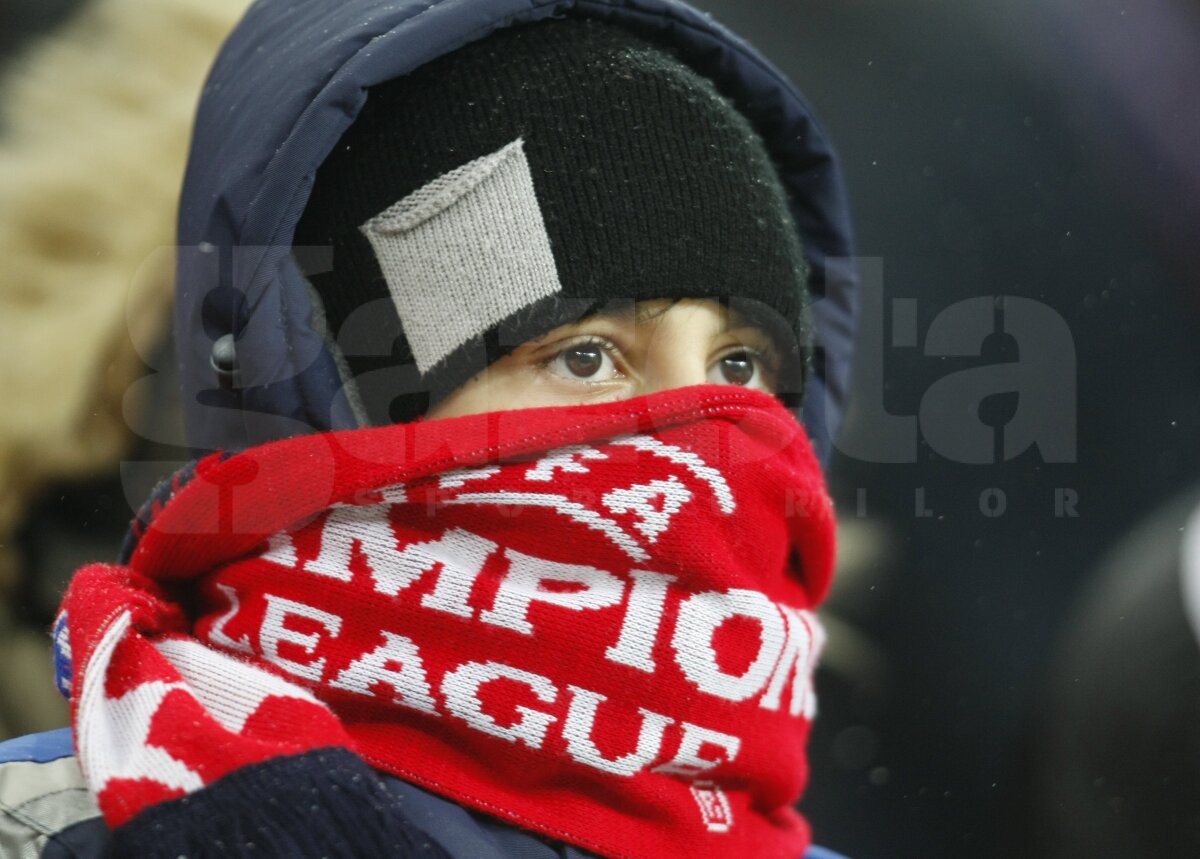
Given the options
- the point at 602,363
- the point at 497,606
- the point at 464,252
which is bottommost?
the point at 497,606

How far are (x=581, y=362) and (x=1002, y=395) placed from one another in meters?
1.09

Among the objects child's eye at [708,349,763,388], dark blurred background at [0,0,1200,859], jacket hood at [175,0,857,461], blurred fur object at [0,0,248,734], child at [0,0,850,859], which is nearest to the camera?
child at [0,0,850,859]

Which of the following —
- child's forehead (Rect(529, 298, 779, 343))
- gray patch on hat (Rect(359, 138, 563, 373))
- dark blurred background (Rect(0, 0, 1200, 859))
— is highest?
gray patch on hat (Rect(359, 138, 563, 373))

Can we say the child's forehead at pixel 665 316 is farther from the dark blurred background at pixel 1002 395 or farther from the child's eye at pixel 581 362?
A: the dark blurred background at pixel 1002 395

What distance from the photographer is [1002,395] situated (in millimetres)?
1919

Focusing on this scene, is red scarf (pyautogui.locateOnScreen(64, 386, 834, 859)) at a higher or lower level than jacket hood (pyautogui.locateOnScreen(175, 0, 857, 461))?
lower

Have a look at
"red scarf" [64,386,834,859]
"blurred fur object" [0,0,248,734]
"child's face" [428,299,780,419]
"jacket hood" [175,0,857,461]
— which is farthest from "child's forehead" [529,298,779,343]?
"blurred fur object" [0,0,248,734]

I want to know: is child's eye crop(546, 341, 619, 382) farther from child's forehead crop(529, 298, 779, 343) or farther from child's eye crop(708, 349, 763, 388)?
child's eye crop(708, 349, 763, 388)

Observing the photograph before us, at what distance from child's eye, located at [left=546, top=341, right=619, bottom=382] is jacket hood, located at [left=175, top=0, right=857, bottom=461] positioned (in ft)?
0.69

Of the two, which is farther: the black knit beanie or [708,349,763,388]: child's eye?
[708,349,763,388]: child's eye

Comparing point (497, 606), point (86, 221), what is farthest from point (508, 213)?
point (86, 221)

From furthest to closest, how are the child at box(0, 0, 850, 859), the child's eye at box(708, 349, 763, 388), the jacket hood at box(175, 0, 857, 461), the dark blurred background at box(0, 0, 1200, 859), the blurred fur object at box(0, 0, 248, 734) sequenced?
the dark blurred background at box(0, 0, 1200, 859), the blurred fur object at box(0, 0, 248, 734), the child's eye at box(708, 349, 763, 388), the jacket hood at box(175, 0, 857, 461), the child at box(0, 0, 850, 859)

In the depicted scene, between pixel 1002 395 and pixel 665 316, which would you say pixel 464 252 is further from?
pixel 1002 395

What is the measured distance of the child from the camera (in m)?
0.91
